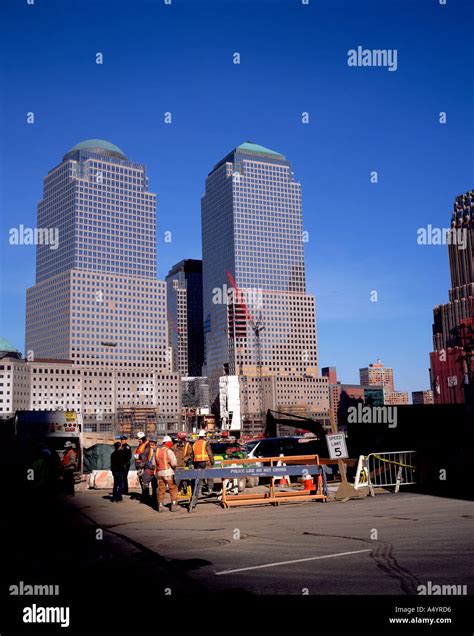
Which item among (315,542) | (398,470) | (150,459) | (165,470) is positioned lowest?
(315,542)

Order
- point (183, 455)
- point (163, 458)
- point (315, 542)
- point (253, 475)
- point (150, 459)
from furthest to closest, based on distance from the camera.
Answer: point (183, 455)
point (150, 459)
point (253, 475)
point (163, 458)
point (315, 542)

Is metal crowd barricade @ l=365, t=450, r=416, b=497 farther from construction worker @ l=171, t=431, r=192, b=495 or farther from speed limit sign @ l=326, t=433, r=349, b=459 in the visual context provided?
construction worker @ l=171, t=431, r=192, b=495

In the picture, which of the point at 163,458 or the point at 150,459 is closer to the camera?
the point at 163,458

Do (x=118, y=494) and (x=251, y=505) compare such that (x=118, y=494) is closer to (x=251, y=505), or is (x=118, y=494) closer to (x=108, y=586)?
(x=251, y=505)

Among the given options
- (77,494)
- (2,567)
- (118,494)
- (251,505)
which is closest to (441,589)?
(2,567)

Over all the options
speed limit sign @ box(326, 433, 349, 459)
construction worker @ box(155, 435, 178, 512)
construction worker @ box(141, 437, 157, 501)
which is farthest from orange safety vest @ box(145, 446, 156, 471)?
speed limit sign @ box(326, 433, 349, 459)

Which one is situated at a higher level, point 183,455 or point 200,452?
point 200,452

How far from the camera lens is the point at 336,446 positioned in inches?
760

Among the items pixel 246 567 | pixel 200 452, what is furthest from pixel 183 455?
pixel 246 567

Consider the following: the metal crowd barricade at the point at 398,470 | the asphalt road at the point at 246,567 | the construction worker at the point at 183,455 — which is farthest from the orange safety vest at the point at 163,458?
the metal crowd barricade at the point at 398,470

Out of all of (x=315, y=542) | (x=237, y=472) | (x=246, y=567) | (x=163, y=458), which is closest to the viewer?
(x=246, y=567)

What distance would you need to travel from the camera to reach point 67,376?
198 m

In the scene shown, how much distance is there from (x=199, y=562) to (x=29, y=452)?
2469 centimetres

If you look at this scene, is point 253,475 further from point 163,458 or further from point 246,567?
point 246,567
